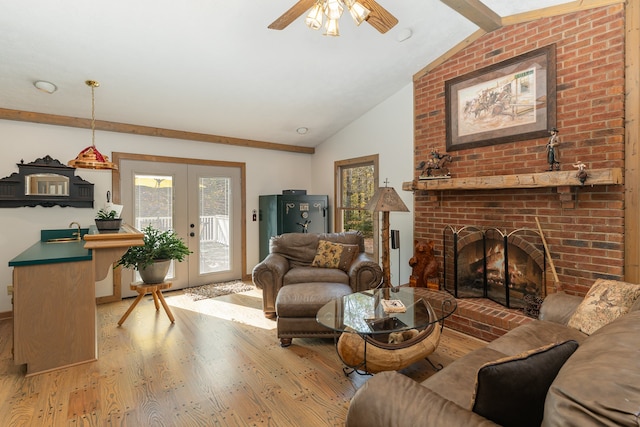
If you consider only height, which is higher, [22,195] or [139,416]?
[22,195]

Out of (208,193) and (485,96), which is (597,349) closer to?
(485,96)

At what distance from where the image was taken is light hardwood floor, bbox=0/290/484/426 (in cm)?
190

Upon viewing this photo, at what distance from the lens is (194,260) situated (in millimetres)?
4758

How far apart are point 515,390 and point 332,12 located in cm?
197

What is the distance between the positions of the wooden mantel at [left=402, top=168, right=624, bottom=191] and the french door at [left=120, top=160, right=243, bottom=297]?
286 centimetres

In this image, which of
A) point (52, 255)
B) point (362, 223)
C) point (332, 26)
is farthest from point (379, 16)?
point (362, 223)

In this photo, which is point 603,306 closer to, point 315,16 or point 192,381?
point 315,16

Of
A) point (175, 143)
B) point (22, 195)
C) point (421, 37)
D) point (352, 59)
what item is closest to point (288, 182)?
point (175, 143)

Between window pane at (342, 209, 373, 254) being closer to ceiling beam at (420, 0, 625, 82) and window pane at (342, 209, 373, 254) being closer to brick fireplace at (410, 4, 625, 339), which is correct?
brick fireplace at (410, 4, 625, 339)

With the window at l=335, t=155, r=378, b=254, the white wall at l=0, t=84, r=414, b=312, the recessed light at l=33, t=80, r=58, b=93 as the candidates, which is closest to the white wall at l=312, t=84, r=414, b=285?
the white wall at l=0, t=84, r=414, b=312

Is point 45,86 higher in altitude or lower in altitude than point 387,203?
higher

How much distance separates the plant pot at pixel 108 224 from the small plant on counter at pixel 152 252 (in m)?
0.39

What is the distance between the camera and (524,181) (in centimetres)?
282

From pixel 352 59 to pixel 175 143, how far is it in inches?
108
